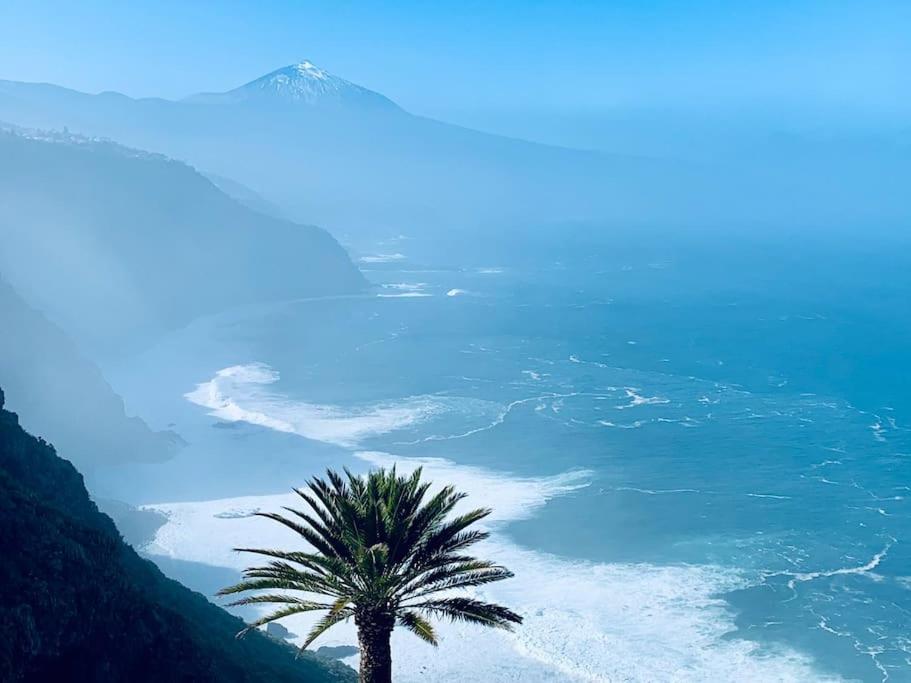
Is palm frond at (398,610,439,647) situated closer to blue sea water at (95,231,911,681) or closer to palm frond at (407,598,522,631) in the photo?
palm frond at (407,598,522,631)

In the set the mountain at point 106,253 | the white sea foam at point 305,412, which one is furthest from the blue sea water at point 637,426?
the mountain at point 106,253

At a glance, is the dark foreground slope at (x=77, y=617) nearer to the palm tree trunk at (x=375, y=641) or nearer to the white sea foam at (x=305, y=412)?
the palm tree trunk at (x=375, y=641)

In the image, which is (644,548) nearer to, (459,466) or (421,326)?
(459,466)

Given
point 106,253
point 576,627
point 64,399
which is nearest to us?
point 576,627

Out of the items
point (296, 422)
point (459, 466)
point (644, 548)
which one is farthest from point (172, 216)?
point (644, 548)

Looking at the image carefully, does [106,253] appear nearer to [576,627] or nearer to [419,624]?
[576,627]

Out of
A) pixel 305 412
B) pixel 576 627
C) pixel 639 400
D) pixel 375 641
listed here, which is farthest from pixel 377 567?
pixel 639 400

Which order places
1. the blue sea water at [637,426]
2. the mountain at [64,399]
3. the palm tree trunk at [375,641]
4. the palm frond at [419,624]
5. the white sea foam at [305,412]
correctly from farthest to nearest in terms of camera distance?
the white sea foam at [305,412] < the mountain at [64,399] < the blue sea water at [637,426] < the palm tree trunk at [375,641] < the palm frond at [419,624]
